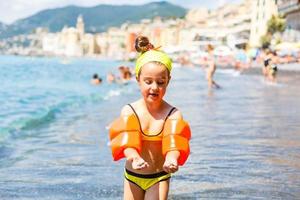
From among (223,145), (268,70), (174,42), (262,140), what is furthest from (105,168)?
(174,42)

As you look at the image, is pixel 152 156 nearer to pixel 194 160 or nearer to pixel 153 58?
pixel 153 58

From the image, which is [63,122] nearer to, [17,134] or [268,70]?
[17,134]

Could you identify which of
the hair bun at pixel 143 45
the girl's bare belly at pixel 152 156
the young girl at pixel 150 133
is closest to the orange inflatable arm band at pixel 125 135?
the young girl at pixel 150 133

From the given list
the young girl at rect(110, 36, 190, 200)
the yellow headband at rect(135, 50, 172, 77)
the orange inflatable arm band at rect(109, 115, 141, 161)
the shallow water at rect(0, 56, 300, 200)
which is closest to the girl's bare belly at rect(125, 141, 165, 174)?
the young girl at rect(110, 36, 190, 200)

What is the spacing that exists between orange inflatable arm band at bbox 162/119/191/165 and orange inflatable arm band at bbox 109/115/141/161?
171mm

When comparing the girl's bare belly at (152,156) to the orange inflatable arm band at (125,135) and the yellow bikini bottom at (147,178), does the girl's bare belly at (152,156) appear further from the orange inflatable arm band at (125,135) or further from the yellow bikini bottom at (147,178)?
the orange inflatable arm band at (125,135)

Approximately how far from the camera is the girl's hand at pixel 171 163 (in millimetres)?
3493

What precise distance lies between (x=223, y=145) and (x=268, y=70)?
20479 mm

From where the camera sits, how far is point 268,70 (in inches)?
1107

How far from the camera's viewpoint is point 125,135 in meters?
3.63

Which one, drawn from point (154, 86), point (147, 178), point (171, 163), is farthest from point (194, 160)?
point (171, 163)

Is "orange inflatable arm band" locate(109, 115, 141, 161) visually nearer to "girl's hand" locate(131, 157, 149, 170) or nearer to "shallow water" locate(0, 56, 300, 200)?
"girl's hand" locate(131, 157, 149, 170)

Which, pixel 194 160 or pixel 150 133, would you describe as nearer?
pixel 150 133

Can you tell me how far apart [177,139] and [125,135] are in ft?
1.06
